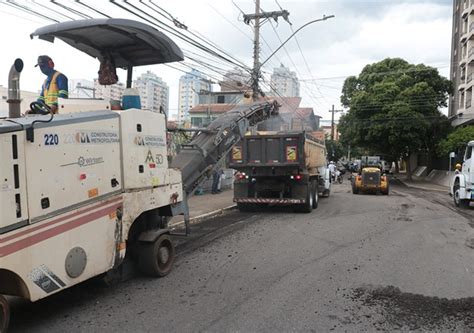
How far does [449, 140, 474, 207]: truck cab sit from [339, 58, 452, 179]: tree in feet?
53.1

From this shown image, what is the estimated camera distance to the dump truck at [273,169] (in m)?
13.6

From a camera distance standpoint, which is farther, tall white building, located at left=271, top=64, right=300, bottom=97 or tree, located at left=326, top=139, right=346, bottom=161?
tree, located at left=326, top=139, right=346, bottom=161

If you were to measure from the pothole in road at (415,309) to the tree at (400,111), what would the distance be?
29.7 metres

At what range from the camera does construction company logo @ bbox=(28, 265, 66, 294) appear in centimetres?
418

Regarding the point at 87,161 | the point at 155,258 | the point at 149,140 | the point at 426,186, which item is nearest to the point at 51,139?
the point at 87,161

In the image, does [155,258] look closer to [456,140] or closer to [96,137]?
[96,137]

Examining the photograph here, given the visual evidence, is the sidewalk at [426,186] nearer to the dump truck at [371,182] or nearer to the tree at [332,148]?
the dump truck at [371,182]

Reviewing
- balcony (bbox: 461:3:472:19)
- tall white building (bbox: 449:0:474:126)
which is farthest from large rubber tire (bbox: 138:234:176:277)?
balcony (bbox: 461:3:472:19)

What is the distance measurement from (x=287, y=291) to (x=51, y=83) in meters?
4.35

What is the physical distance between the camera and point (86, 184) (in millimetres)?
4879

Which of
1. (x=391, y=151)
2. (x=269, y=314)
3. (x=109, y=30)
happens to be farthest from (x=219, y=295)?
(x=391, y=151)

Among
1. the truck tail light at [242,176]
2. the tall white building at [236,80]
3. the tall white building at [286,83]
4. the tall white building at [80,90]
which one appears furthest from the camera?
the tall white building at [286,83]

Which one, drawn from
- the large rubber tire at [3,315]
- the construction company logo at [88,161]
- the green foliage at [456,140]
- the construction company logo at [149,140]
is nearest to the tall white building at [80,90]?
the construction company logo at [149,140]

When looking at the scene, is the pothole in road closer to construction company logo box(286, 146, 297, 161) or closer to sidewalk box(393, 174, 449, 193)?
construction company logo box(286, 146, 297, 161)
